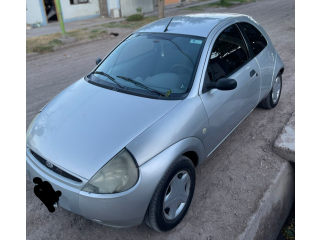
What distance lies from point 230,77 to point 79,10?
16.4 metres

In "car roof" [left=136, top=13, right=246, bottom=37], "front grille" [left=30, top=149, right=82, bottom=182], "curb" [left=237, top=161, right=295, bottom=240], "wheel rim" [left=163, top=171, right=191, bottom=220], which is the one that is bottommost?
"curb" [left=237, top=161, right=295, bottom=240]

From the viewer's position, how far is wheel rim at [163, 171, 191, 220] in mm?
→ 2447

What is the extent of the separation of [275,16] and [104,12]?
1057 cm

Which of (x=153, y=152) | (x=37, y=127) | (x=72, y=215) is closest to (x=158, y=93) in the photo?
(x=153, y=152)

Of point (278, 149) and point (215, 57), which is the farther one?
point (278, 149)

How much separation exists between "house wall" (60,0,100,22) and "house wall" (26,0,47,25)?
1.24 m

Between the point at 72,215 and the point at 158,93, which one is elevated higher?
the point at 158,93

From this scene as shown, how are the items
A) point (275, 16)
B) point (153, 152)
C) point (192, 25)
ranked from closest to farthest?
point (153, 152) < point (192, 25) < point (275, 16)

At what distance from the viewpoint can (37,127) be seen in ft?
8.89

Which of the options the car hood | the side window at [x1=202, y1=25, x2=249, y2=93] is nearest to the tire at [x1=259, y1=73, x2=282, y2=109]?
the side window at [x1=202, y1=25, x2=249, y2=93]

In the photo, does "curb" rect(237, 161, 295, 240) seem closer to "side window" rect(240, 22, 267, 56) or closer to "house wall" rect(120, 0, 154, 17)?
"side window" rect(240, 22, 267, 56)

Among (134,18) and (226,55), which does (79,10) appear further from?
(226,55)

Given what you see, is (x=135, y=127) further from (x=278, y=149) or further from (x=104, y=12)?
(x=104, y=12)

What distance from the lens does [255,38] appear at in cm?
399
